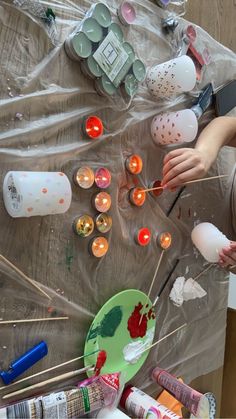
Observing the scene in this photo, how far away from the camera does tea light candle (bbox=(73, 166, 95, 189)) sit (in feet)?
2.92

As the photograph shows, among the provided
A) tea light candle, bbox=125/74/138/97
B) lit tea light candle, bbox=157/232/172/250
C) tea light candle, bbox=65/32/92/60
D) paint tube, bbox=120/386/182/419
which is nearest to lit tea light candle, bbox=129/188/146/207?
lit tea light candle, bbox=157/232/172/250

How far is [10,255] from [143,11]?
0.68 metres

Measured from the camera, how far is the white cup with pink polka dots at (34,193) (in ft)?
2.42

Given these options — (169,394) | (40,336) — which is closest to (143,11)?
(40,336)

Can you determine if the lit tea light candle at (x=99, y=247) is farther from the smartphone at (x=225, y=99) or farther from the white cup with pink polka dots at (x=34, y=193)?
the smartphone at (x=225, y=99)

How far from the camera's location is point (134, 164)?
1022mm

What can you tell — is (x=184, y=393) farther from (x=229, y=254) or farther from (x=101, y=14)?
(x=101, y=14)

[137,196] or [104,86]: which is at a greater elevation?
[104,86]

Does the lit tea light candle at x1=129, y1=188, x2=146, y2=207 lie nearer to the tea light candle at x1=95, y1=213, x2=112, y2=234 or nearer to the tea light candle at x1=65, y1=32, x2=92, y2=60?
the tea light candle at x1=95, y1=213, x2=112, y2=234

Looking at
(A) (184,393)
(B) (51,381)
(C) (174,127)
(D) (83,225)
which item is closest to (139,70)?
(C) (174,127)

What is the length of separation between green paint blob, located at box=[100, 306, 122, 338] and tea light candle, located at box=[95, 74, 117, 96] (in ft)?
1.67

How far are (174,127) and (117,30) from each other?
265mm

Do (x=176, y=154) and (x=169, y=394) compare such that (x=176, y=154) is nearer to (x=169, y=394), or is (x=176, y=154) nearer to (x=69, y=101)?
(x=69, y=101)

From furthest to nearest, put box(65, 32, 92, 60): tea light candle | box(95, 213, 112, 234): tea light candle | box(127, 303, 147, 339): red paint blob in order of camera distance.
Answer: box(127, 303, 147, 339): red paint blob, box(95, 213, 112, 234): tea light candle, box(65, 32, 92, 60): tea light candle
